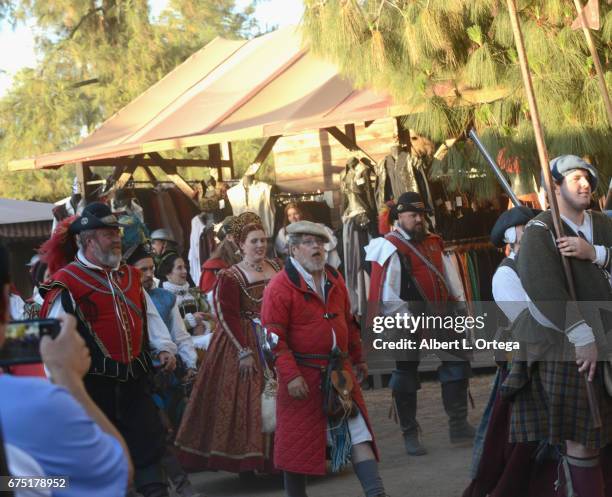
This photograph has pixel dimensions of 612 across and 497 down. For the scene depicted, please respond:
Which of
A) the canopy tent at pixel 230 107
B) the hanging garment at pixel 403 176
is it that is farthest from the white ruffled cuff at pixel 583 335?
the hanging garment at pixel 403 176

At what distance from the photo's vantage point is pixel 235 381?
759cm

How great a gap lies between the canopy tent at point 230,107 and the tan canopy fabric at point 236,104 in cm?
1

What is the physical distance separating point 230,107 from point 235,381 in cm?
689

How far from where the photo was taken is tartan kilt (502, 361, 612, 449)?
205 inches

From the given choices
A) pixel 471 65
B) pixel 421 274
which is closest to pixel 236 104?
pixel 471 65

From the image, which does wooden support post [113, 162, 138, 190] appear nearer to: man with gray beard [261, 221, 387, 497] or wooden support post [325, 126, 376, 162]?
wooden support post [325, 126, 376, 162]

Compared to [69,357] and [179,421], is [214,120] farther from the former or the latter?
[69,357]

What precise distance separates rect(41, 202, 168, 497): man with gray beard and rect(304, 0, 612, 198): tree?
4165 mm

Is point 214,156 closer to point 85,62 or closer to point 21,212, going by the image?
point 21,212

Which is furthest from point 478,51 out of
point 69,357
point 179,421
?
point 69,357

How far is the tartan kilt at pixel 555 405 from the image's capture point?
17.1 feet

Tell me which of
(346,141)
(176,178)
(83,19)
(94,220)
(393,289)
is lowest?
(393,289)

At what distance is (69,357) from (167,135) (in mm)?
11504

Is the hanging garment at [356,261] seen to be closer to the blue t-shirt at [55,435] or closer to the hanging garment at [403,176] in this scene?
the hanging garment at [403,176]
